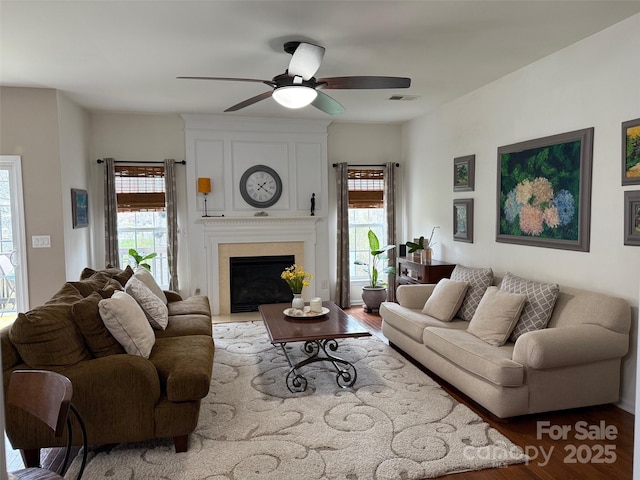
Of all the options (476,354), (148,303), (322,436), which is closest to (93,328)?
(148,303)

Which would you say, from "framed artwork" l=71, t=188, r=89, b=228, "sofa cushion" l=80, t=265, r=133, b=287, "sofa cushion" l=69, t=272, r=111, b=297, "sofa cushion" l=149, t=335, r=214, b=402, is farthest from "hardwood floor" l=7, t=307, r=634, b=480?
"framed artwork" l=71, t=188, r=89, b=228

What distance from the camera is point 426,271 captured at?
Result: 5.26 m

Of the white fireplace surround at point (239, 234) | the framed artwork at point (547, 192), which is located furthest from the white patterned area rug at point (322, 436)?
the white fireplace surround at point (239, 234)

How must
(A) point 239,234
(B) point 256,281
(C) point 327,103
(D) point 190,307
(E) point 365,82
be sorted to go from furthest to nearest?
(B) point 256,281 → (A) point 239,234 → (D) point 190,307 → (C) point 327,103 → (E) point 365,82

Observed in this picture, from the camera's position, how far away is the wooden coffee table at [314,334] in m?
3.64

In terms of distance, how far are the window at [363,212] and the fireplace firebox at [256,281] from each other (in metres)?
1.07

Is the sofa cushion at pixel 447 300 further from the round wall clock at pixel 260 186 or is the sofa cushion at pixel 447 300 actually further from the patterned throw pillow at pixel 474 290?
the round wall clock at pixel 260 186

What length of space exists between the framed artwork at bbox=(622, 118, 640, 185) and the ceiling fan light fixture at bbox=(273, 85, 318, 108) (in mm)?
2277

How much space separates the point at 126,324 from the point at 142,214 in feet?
12.4

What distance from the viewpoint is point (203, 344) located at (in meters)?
3.38

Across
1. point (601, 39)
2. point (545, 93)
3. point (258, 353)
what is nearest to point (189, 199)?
point (258, 353)

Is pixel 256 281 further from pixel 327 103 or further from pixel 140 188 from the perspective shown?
pixel 327 103

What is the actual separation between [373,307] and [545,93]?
3594 mm

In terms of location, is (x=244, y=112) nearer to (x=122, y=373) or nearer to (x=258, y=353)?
(x=258, y=353)
